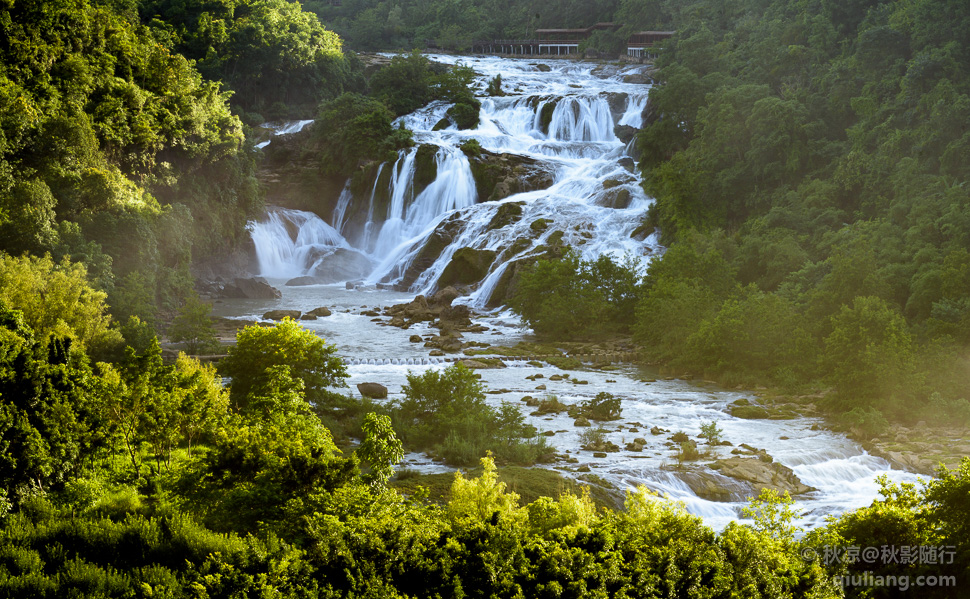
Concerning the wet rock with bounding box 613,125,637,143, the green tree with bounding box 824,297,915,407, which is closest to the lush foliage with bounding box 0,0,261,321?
the green tree with bounding box 824,297,915,407

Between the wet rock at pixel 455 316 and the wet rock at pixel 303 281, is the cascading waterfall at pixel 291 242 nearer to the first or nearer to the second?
the wet rock at pixel 303 281

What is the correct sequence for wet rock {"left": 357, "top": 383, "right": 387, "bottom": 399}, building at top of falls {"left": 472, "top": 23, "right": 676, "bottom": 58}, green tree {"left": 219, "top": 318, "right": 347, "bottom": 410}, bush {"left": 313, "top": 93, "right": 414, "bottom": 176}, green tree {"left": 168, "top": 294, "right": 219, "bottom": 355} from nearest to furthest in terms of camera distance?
green tree {"left": 219, "top": 318, "right": 347, "bottom": 410}
wet rock {"left": 357, "top": 383, "right": 387, "bottom": 399}
green tree {"left": 168, "top": 294, "right": 219, "bottom": 355}
bush {"left": 313, "top": 93, "right": 414, "bottom": 176}
building at top of falls {"left": 472, "top": 23, "right": 676, "bottom": 58}

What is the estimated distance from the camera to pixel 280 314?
113 feet

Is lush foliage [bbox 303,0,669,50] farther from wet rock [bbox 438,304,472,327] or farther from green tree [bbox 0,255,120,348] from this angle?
green tree [bbox 0,255,120,348]

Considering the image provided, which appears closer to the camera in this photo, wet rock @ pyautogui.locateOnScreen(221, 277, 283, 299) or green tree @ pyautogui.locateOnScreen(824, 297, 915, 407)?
green tree @ pyautogui.locateOnScreen(824, 297, 915, 407)

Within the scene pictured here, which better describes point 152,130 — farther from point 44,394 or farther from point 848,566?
point 848,566

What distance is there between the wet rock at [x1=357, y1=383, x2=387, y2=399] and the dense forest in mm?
797

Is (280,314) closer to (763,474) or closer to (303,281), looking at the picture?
(303,281)

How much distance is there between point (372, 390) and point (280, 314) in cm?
1439

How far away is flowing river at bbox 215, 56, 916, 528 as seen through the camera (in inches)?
653

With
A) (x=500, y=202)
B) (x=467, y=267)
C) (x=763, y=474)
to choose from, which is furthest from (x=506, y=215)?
(x=763, y=474)

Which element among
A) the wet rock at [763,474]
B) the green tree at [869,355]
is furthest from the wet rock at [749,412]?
the wet rock at [763,474]

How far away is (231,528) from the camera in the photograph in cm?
970

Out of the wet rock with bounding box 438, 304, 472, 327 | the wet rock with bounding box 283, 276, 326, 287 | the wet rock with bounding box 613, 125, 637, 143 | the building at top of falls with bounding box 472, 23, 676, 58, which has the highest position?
the building at top of falls with bounding box 472, 23, 676, 58
